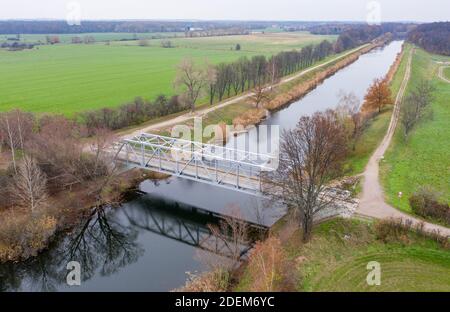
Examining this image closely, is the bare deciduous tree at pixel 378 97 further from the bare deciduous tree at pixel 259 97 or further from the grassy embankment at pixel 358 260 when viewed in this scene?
the grassy embankment at pixel 358 260

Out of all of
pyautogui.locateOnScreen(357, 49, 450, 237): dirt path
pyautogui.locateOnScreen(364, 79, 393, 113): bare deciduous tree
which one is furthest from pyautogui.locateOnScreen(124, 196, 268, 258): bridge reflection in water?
pyautogui.locateOnScreen(364, 79, 393, 113): bare deciduous tree

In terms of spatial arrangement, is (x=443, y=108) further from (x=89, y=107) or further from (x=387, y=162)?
(x=89, y=107)

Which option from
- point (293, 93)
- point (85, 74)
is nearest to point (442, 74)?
point (293, 93)

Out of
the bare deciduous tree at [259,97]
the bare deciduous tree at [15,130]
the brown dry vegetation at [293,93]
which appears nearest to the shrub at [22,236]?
the bare deciduous tree at [15,130]

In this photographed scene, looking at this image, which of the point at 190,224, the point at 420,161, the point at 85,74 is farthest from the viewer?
the point at 85,74

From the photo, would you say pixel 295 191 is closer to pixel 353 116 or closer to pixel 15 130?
pixel 353 116

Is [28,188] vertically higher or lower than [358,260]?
higher

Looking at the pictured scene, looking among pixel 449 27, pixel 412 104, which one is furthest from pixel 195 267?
pixel 449 27

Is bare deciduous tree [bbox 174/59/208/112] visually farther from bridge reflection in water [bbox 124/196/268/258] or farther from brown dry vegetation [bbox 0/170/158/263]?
bridge reflection in water [bbox 124/196/268/258]
